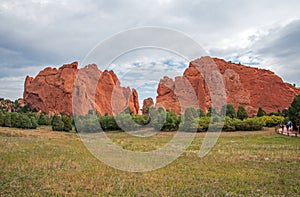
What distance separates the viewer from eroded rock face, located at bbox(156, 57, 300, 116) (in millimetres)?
103750

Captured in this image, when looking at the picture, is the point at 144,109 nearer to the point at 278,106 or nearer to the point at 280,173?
the point at 278,106

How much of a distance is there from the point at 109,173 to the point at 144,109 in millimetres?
70001

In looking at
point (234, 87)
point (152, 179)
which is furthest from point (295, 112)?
point (234, 87)

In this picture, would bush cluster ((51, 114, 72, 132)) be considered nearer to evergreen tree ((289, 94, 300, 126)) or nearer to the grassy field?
the grassy field

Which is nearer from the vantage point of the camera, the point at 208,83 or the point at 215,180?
the point at 215,180

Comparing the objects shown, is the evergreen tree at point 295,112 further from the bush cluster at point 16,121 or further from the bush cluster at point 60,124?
the bush cluster at point 16,121

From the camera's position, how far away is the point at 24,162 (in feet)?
48.6

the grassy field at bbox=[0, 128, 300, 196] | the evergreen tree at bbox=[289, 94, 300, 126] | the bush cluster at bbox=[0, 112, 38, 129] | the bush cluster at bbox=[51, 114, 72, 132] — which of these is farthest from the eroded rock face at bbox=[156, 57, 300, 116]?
the grassy field at bbox=[0, 128, 300, 196]

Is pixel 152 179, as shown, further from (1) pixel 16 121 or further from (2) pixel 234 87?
(2) pixel 234 87

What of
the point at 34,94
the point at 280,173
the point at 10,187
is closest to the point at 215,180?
the point at 280,173

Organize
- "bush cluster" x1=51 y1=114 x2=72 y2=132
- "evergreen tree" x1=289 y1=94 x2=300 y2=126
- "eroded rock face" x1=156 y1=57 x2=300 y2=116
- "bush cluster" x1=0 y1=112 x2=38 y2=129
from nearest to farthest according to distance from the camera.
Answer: "evergreen tree" x1=289 y1=94 x2=300 y2=126 → "bush cluster" x1=0 y1=112 x2=38 y2=129 → "bush cluster" x1=51 y1=114 x2=72 y2=132 → "eroded rock face" x1=156 y1=57 x2=300 y2=116

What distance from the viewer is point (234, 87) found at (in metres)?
110

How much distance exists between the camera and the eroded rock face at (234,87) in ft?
340

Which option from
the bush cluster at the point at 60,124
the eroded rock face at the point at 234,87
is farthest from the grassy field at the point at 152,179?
the eroded rock face at the point at 234,87
